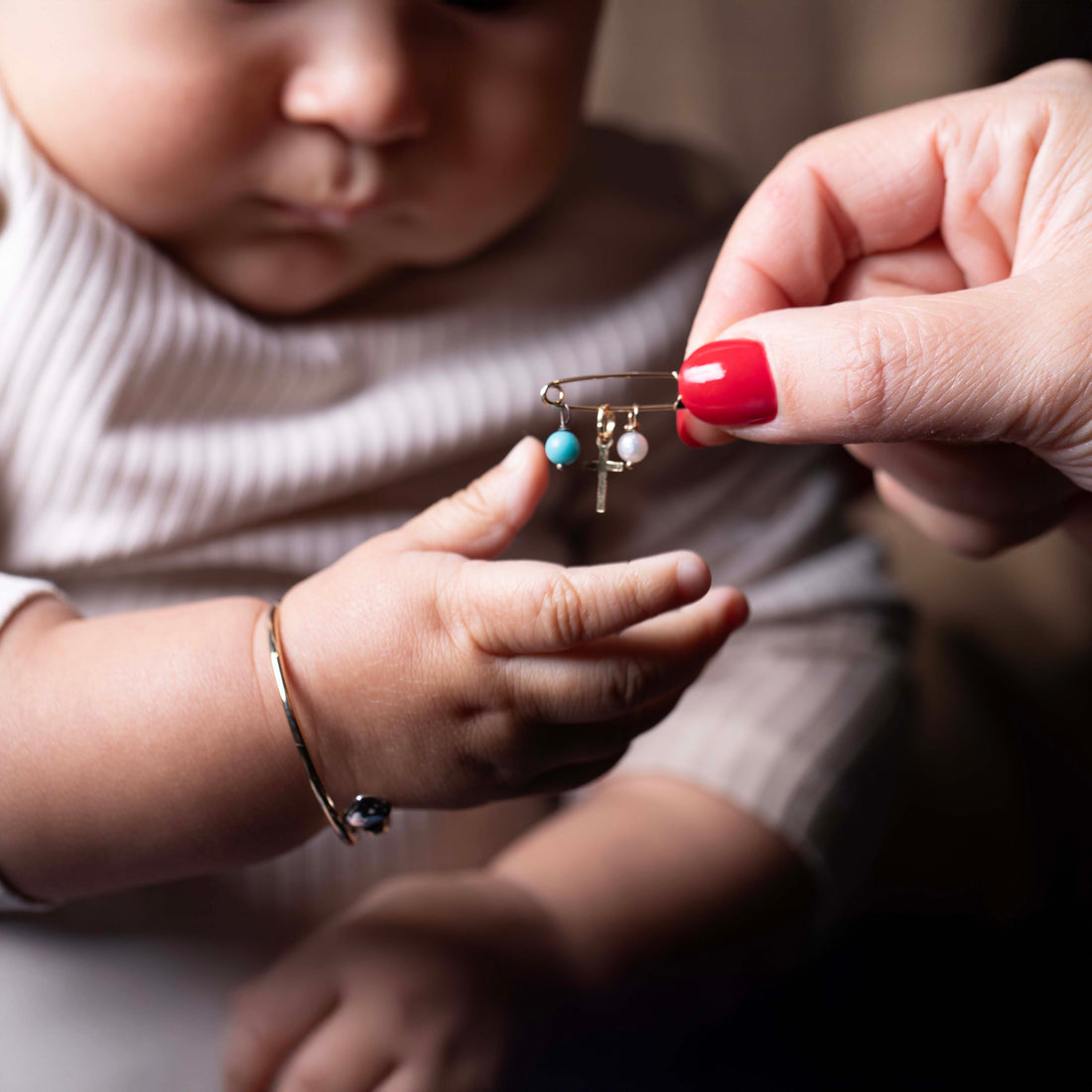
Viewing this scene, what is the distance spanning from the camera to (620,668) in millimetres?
431

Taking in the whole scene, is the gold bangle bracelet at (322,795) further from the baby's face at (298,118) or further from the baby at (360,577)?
the baby's face at (298,118)

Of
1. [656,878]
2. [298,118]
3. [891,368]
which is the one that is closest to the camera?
[891,368]

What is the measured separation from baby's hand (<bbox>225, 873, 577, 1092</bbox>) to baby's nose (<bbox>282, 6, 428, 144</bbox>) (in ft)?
1.46

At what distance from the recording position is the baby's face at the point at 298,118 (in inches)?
18.3

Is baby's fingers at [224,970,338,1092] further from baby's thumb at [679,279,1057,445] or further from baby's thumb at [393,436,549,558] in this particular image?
baby's thumb at [679,279,1057,445]

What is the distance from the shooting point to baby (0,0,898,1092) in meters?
0.44

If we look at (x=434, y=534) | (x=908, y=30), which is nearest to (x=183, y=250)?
(x=434, y=534)

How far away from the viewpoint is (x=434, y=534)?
1.48 ft

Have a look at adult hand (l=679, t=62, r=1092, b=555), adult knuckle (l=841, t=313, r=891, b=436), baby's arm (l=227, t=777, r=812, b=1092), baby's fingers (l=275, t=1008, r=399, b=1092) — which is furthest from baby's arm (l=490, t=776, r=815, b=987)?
adult knuckle (l=841, t=313, r=891, b=436)

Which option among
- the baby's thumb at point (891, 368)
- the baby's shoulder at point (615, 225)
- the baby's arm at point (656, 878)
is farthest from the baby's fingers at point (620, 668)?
the baby's shoulder at point (615, 225)

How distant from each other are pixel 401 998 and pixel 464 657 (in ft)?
0.78

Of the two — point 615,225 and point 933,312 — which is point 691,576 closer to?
point 933,312

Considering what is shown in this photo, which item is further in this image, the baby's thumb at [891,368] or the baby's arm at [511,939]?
the baby's arm at [511,939]

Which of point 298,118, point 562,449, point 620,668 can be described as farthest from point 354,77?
point 620,668
